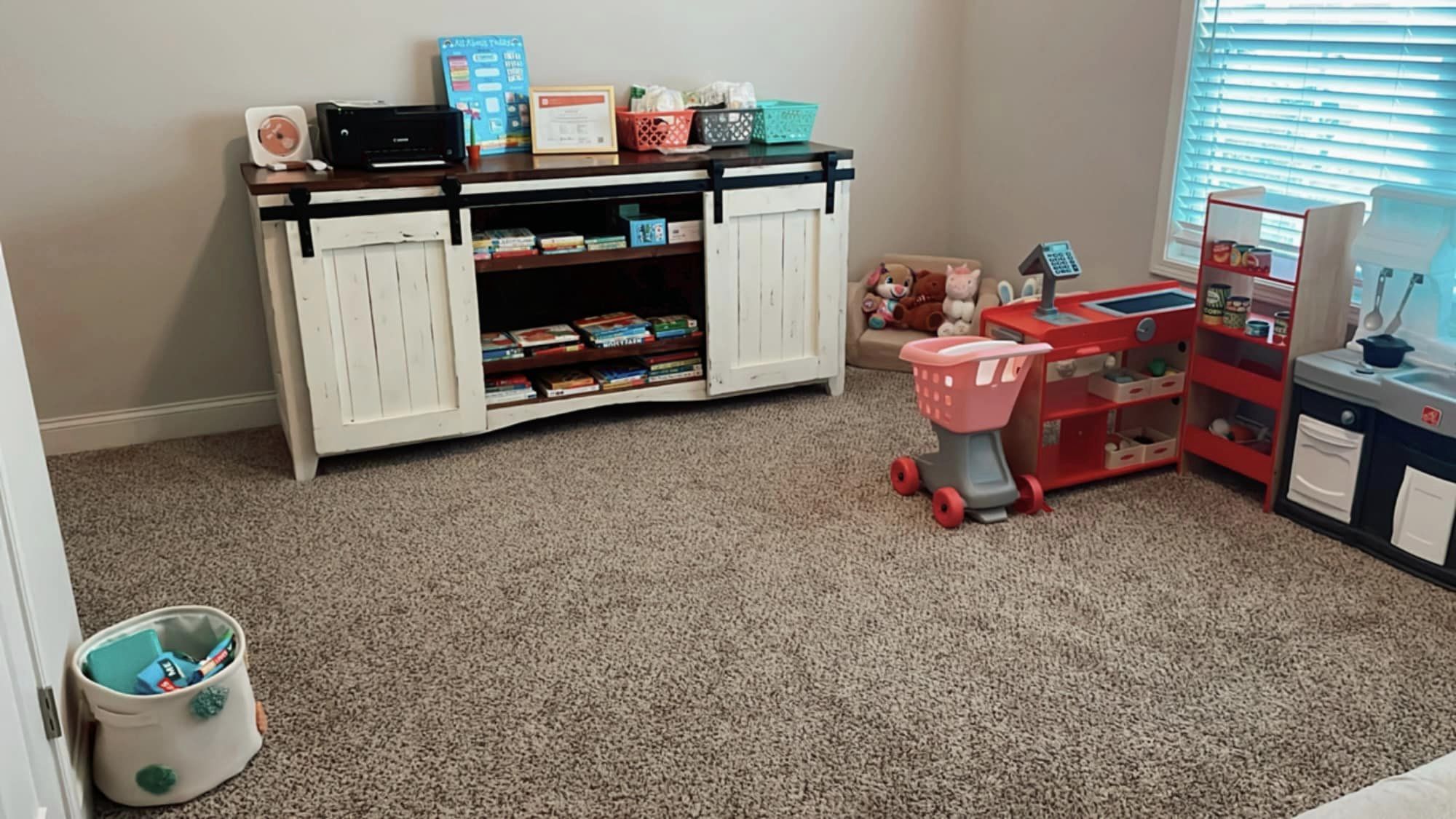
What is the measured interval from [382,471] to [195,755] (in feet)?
4.63

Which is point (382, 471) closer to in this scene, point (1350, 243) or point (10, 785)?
point (10, 785)

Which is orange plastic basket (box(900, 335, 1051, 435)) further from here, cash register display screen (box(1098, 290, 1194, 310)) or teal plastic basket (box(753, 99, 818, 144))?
teal plastic basket (box(753, 99, 818, 144))

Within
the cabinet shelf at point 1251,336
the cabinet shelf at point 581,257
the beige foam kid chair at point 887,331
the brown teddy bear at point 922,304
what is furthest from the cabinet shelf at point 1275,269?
the cabinet shelf at point 581,257

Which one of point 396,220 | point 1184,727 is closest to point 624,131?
point 396,220

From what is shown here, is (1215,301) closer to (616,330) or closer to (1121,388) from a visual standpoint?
(1121,388)

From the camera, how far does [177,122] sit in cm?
323

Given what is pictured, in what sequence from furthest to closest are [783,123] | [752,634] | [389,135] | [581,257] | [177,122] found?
[783,123] < [581,257] < [177,122] < [389,135] < [752,634]

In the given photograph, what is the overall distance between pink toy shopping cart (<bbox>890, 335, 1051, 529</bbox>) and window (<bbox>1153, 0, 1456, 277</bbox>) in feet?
3.15

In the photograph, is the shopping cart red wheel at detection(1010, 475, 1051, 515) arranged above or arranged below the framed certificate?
below

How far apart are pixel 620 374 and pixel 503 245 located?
1.84 feet

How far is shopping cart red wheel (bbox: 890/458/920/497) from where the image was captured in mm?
2938

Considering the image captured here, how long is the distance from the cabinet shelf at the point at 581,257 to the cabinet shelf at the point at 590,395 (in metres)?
0.40

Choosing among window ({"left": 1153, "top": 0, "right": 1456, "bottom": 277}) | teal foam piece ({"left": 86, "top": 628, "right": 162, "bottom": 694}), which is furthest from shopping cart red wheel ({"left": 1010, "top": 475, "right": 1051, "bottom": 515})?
teal foam piece ({"left": 86, "top": 628, "right": 162, "bottom": 694})

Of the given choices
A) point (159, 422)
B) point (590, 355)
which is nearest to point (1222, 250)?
point (590, 355)
